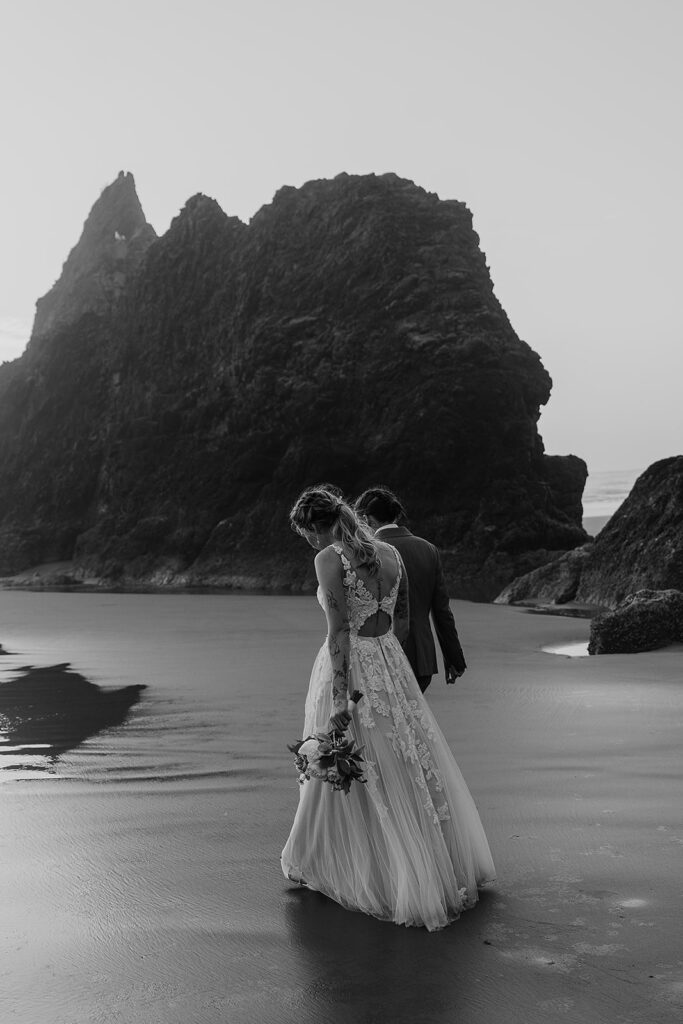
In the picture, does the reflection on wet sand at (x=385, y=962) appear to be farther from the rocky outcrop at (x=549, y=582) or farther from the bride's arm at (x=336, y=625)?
the rocky outcrop at (x=549, y=582)

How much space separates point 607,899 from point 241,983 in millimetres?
1676

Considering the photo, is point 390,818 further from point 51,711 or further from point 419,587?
point 51,711

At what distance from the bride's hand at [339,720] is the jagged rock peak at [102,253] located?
87177mm

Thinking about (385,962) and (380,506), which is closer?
(385,962)

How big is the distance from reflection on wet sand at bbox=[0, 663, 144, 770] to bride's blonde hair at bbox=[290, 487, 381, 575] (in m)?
4.04

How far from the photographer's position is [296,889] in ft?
15.4

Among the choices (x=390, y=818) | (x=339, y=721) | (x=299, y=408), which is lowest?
(x=390, y=818)

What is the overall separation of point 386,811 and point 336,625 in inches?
31.8

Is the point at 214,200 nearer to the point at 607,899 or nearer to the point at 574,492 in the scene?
the point at 574,492

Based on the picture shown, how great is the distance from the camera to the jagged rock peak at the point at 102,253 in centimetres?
8919

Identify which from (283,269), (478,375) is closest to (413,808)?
(478,375)

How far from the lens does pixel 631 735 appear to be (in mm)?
8039

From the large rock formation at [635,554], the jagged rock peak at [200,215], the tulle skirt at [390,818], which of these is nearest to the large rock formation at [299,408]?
the jagged rock peak at [200,215]

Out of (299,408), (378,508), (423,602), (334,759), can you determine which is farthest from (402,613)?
(299,408)
